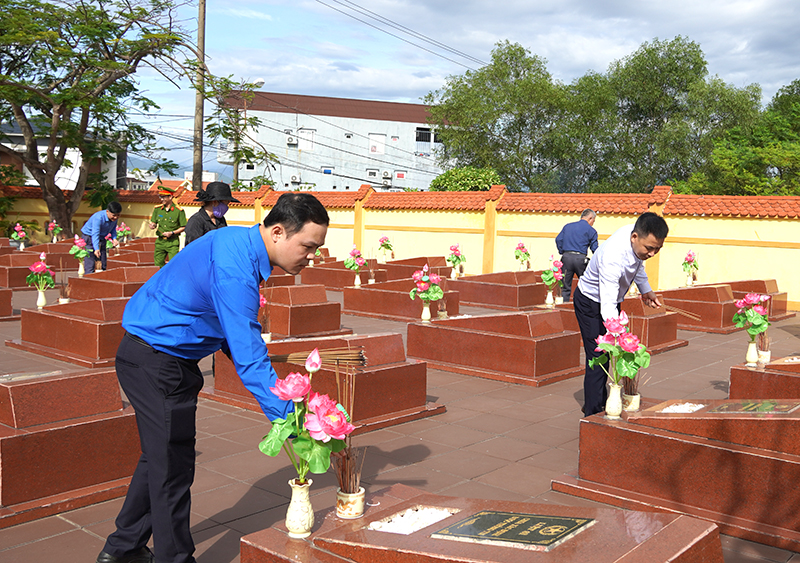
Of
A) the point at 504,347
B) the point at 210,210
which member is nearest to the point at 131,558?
the point at 210,210

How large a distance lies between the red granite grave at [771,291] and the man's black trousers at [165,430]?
37.8 ft

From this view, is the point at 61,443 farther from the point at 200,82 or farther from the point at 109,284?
the point at 200,82

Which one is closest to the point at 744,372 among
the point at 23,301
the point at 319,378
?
the point at 319,378

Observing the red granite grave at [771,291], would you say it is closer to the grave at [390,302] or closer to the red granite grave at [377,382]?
the grave at [390,302]

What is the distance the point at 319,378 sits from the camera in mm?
5242

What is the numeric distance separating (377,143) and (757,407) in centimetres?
4495

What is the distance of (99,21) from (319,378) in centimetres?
2037

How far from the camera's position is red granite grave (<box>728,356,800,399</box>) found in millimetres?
5402

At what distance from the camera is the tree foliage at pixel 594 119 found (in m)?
30.8

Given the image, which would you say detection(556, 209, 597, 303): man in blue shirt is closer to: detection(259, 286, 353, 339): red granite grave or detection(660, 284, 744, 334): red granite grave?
detection(660, 284, 744, 334): red granite grave

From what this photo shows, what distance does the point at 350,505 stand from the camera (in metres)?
2.74

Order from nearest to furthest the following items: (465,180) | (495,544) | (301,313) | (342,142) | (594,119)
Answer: (495,544) → (301,313) → (465,180) → (594,119) → (342,142)

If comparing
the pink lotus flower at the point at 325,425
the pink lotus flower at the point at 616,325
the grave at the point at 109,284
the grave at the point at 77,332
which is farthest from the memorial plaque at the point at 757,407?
the grave at the point at 109,284

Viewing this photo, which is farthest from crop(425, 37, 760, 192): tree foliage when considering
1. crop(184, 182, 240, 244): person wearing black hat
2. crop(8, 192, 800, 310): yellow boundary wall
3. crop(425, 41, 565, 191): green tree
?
crop(184, 182, 240, 244): person wearing black hat
